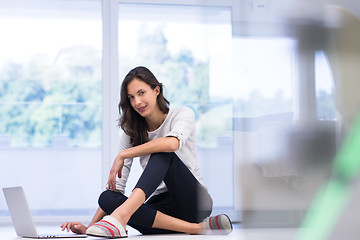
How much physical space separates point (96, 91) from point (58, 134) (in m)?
0.46

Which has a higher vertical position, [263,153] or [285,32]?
[285,32]

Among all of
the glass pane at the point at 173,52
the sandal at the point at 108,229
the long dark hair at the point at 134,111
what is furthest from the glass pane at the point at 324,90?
the glass pane at the point at 173,52

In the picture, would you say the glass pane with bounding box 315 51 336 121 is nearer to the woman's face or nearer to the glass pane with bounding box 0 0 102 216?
the woman's face

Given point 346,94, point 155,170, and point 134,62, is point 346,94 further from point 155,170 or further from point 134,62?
point 134,62

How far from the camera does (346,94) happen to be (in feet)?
1.22

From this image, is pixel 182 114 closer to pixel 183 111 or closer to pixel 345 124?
pixel 183 111

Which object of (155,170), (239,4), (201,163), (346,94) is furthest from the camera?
(201,163)

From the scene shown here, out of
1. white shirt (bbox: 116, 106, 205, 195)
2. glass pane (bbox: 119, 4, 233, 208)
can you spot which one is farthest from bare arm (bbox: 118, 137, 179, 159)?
glass pane (bbox: 119, 4, 233, 208)

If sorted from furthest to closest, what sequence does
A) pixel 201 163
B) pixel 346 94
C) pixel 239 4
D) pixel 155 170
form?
pixel 201 163 < pixel 155 170 < pixel 239 4 < pixel 346 94

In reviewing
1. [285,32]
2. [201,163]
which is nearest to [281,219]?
[285,32]

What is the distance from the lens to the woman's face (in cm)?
197

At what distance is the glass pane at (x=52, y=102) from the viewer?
3.33m

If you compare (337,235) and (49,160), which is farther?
(49,160)

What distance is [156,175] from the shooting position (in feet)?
5.87
